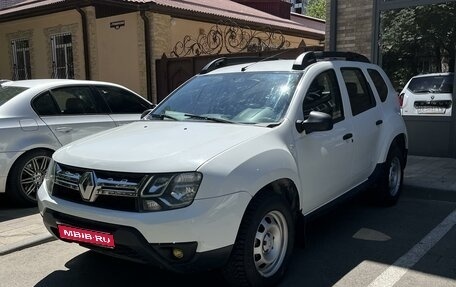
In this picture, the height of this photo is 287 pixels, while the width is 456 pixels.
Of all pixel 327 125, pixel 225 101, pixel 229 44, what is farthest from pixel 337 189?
pixel 229 44

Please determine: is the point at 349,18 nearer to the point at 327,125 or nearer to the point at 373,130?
the point at 373,130

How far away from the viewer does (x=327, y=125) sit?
3883mm

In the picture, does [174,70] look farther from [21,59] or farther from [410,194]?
[21,59]

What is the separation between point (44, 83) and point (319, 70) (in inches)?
145

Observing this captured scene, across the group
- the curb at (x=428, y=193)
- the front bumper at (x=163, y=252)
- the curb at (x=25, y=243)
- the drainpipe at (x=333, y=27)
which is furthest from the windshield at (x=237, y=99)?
the drainpipe at (x=333, y=27)

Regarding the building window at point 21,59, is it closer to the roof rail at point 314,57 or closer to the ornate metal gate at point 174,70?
the ornate metal gate at point 174,70

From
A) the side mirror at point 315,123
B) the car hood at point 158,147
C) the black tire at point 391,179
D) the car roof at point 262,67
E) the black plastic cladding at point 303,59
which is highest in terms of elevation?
the black plastic cladding at point 303,59

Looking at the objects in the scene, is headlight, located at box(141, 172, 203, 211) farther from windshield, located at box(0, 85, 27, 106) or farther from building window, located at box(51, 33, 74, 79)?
building window, located at box(51, 33, 74, 79)

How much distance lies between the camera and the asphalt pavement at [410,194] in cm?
486

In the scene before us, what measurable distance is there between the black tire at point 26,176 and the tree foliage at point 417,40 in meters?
6.08

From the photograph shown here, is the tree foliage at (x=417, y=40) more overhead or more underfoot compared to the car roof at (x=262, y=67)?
more overhead

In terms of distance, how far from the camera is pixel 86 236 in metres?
3.33

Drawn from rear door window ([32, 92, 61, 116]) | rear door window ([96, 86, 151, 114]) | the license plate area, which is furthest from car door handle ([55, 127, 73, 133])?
the license plate area

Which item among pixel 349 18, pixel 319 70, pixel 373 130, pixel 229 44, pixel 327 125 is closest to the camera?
pixel 327 125
